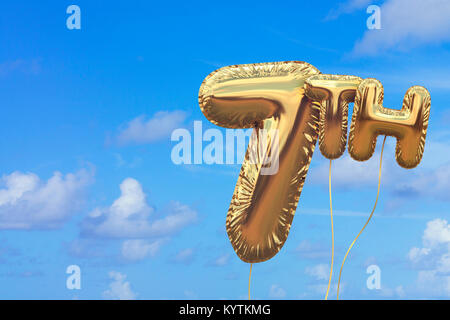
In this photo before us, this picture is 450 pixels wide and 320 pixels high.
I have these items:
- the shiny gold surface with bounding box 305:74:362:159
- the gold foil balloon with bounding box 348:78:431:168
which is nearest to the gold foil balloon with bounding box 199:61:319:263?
the shiny gold surface with bounding box 305:74:362:159

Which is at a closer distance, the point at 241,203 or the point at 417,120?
the point at 417,120

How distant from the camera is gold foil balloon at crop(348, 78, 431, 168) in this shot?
2.15 m

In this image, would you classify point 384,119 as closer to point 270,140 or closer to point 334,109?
point 334,109

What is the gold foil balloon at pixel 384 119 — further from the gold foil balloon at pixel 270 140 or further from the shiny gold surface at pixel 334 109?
the gold foil balloon at pixel 270 140

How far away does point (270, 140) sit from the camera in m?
2.33

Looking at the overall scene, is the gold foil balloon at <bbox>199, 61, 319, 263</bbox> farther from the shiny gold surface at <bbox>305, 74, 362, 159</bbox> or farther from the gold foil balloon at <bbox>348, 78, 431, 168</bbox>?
the gold foil balloon at <bbox>348, 78, 431, 168</bbox>

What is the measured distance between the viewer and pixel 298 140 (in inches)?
91.5

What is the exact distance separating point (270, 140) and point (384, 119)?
1.67ft

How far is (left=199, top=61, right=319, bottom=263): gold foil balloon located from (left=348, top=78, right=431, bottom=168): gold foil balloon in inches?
8.5

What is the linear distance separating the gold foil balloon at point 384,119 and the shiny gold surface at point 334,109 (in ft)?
0.16
